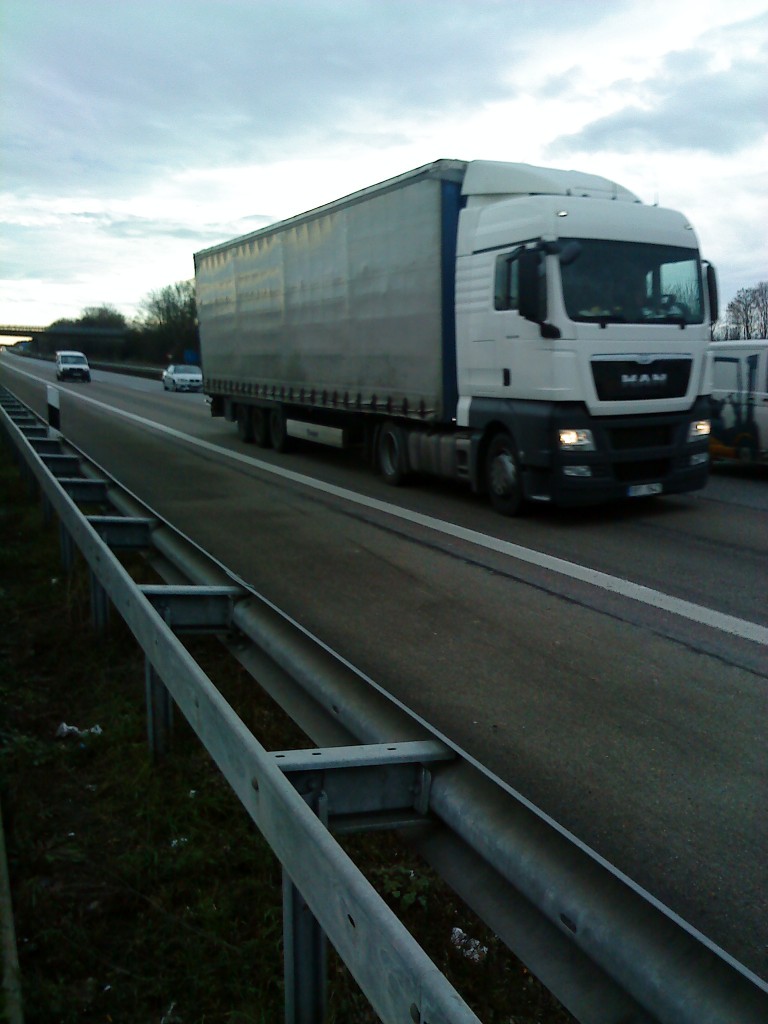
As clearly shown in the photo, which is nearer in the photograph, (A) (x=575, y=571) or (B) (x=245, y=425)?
(A) (x=575, y=571)

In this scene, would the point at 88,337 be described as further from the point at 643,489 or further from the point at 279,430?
the point at 643,489

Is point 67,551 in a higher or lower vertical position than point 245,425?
lower

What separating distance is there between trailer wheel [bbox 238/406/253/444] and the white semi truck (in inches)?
255

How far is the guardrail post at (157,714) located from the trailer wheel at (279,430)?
13.6 metres

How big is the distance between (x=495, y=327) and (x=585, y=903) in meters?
8.84

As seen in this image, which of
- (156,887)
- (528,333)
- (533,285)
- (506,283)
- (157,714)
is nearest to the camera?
(156,887)

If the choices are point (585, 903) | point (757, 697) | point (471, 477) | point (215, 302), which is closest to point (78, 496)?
point (471, 477)

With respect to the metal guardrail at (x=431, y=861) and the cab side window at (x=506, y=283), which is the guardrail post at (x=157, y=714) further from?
the cab side window at (x=506, y=283)

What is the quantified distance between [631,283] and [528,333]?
1.22m

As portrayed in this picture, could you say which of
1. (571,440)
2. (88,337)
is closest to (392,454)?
(571,440)

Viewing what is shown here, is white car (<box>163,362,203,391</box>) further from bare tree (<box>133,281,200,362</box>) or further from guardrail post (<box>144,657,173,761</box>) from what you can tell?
guardrail post (<box>144,657,173,761</box>)

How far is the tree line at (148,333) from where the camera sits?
8350 cm

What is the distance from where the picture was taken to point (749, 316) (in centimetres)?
1336

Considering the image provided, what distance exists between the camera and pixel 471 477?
11.2 metres
